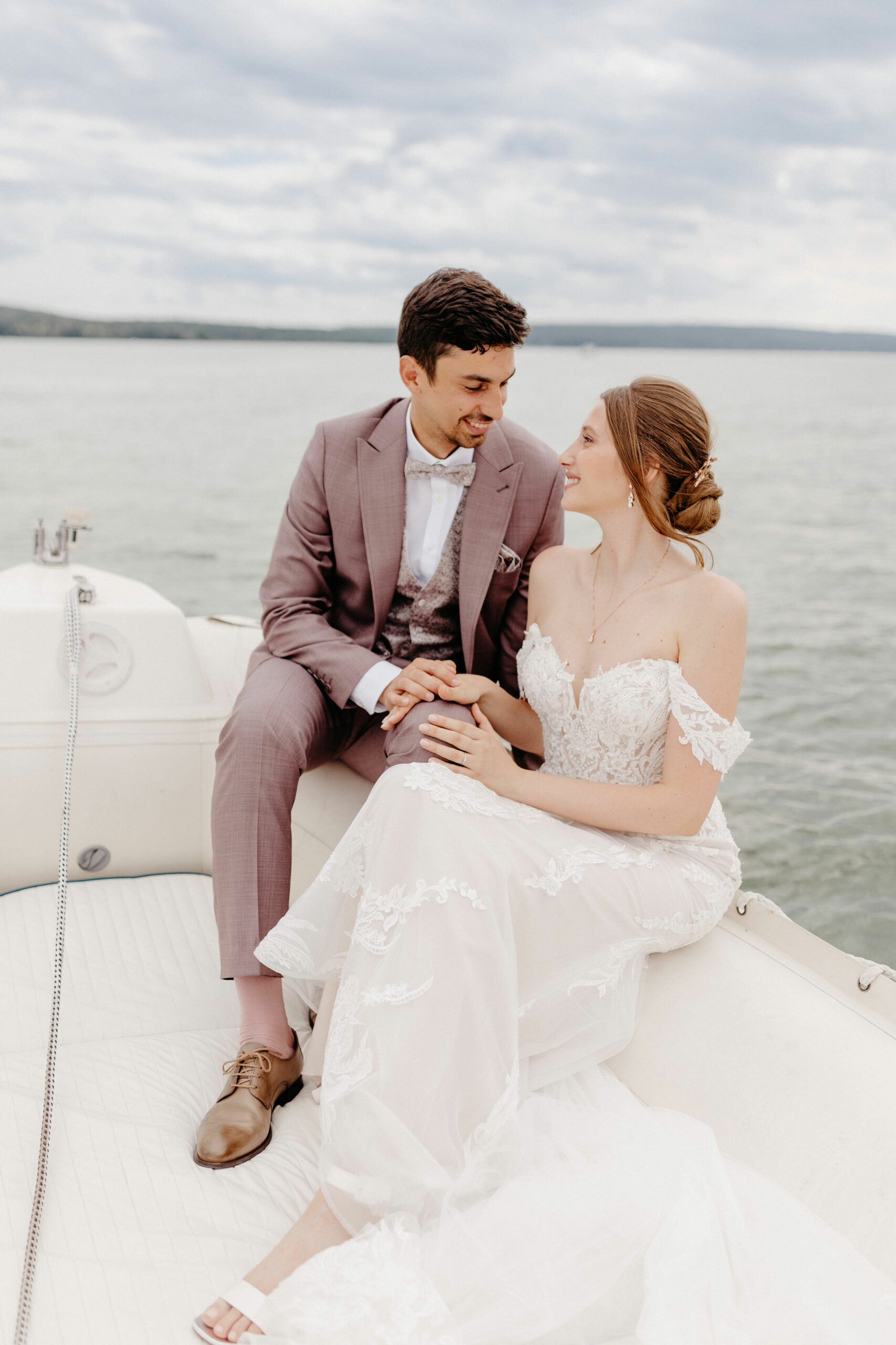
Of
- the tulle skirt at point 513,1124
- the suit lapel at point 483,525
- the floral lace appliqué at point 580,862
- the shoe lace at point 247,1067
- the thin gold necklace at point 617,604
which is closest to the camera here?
the tulle skirt at point 513,1124

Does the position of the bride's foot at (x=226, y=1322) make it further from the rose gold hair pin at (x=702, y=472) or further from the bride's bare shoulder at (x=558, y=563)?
the rose gold hair pin at (x=702, y=472)

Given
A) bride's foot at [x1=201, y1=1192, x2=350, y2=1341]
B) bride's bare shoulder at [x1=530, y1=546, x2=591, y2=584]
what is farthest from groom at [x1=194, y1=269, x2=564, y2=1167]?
bride's foot at [x1=201, y1=1192, x2=350, y2=1341]

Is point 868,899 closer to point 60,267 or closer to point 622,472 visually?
point 622,472

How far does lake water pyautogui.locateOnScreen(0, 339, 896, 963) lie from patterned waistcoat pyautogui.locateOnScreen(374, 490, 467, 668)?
0.57m

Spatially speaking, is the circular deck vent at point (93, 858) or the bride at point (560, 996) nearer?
the bride at point (560, 996)

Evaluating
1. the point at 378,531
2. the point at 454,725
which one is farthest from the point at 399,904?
the point at 378,531

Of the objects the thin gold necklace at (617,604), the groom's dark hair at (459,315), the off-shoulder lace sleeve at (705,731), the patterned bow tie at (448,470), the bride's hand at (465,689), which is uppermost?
the groom's dark hair at (459,315)

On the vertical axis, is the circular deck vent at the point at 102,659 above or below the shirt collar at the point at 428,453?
below

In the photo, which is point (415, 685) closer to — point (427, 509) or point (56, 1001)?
point (427, 509)

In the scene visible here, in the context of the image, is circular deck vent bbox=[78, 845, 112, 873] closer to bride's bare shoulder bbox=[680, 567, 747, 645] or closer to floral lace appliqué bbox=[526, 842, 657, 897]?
floral lace appliqué bbox=[526, 842, 657, 897]

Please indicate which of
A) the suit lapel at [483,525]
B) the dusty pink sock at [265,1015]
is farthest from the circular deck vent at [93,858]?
the suit lapel at [483,525]

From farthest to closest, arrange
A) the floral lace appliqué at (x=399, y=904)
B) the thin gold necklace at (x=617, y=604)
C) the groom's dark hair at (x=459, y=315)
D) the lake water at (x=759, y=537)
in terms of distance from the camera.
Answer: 1. the lake water at (x=759, y=537)
2. the groom's dark hair at (x=459, y=315)
3. the thin gold necklace at (x=617, y=604)
4. the floral lace appliqué at (x=399, y=904)

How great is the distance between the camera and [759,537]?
11.1 meters

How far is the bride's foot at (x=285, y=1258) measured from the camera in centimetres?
121
